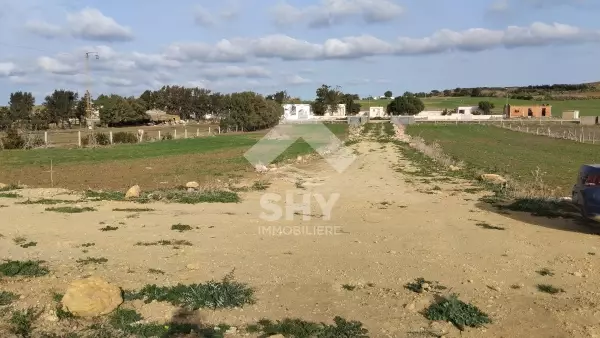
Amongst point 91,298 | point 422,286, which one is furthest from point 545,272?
point 91,298

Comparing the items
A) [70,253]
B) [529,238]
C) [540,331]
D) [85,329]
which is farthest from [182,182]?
[540,331]

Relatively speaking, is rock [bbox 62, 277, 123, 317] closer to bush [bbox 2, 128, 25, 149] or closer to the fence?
bush [bbox 2, 128, 25, 149]

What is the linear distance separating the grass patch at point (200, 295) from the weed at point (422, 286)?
6.21ft

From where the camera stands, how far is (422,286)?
6219 mm

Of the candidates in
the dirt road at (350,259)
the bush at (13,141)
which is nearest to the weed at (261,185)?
the dirt road at (350,259)

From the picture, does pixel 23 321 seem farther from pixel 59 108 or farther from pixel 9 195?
pixel 59 108

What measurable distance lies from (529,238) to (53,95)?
109316 mm

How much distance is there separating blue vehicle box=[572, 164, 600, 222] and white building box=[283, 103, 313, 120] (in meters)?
95.9

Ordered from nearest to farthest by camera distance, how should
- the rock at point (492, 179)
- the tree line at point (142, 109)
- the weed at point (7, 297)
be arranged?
the weed at point (7, 297) → the rock at point (492, 179) → the tree line at point (142, 109)

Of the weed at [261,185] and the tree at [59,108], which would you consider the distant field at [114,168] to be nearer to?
the weed at [261,185]

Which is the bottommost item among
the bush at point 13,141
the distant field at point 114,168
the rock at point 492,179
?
the distant field at point 114,168

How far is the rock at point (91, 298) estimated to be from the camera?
5.28 meters

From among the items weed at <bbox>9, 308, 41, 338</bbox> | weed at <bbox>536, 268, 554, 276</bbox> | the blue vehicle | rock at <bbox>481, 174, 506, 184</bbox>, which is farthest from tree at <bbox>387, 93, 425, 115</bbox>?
weed at <bbox>9, 308, 41, 338</bbox>

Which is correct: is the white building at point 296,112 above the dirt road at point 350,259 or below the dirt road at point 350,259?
above
